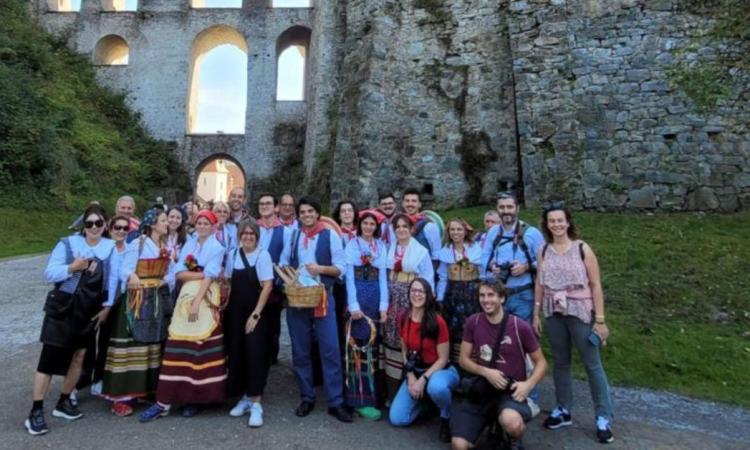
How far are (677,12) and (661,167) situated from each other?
3480 millimetres

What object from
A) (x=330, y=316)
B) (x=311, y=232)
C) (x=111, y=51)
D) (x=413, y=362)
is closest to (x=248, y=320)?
(x=330, y=316)

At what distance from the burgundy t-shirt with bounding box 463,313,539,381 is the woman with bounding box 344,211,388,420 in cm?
98

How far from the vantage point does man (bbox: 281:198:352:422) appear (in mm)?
4473

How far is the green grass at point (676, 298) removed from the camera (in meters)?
5.43

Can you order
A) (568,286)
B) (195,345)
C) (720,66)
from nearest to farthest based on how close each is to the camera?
(568,286) → (195,345) → (720,66)

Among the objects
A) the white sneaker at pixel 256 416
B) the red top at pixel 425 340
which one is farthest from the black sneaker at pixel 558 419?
the white sneaker at pixel 256 416

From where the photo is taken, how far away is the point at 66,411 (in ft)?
13.9

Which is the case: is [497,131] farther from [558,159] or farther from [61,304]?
[61,304]

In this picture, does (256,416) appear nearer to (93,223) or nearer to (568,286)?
(93,223)

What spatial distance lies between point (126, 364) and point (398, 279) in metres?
2.45

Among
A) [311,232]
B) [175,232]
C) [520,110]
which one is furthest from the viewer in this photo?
[520,110]

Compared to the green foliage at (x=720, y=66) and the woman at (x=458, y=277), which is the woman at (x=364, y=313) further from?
the green foliage at (x=720, y=66)

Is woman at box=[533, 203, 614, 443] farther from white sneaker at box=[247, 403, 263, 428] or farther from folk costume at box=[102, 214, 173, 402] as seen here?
folk costume at box=[102, 214, 173, 402]

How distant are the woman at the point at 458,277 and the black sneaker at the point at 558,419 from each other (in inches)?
38.6
